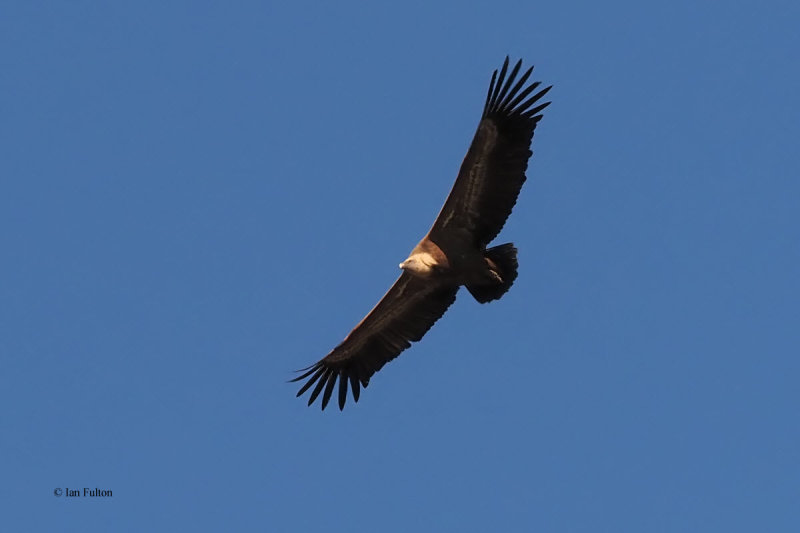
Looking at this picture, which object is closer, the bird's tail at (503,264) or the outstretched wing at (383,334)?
the bird's tail at (503,264)

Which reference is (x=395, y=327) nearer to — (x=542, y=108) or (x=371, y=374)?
(x=371, y=374)

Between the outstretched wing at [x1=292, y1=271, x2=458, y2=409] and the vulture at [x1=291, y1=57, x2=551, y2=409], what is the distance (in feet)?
0.05

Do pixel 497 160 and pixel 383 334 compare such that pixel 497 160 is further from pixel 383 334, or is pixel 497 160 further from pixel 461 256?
pixel 383 334

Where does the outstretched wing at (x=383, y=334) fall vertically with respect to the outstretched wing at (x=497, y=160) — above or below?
below

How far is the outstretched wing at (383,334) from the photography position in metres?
20.7

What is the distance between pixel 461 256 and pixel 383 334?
2323 mm

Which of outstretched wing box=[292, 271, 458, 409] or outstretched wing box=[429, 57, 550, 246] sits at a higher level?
outstretched wing box=[429, 57, 550, 246]

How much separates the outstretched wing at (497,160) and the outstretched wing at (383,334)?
1.53m

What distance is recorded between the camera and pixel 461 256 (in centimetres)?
1948

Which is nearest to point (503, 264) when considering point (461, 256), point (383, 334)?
point (461, 256)

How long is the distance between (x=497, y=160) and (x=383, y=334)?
3727 millimetres

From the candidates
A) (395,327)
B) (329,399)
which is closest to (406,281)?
(395,327)

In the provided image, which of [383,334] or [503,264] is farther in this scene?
[383,334]

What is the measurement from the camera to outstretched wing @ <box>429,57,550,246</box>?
18.7 m
